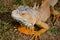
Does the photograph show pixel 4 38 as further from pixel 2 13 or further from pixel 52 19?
pixel 52 19

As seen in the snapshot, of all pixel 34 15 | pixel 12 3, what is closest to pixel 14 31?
pixel 34 15

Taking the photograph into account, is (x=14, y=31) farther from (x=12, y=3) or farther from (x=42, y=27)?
(x=12, y=3)

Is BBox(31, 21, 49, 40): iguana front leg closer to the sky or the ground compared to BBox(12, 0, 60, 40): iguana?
closer to the ground

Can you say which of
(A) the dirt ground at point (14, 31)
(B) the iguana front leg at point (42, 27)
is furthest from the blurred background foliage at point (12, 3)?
(B) the iguana front leg at point (42, 27)

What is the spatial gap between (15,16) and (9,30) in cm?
43

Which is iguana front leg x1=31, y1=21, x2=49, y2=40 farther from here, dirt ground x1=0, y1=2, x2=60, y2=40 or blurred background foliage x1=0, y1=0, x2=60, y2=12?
blurred background foliage x1=0, y1=0, x2=60, y2=12

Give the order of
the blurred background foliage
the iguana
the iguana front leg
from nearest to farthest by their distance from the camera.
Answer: the iguana → the iguana front leg → the blurred background foliage

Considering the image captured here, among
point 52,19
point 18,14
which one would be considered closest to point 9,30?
point 18,14

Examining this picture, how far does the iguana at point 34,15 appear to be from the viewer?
444 cm

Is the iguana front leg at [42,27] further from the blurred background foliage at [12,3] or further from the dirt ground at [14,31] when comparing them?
the blurred background foliage at [12,3]

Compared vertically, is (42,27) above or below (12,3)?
below

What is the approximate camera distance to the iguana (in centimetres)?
444

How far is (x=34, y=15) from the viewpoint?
4703 millimetres

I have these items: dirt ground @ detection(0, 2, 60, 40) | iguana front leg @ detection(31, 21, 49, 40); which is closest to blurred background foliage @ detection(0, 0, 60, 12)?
dirt ground @ detection(0, 2, 60, 40)
